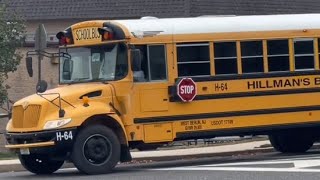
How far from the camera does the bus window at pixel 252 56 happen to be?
19.2 m

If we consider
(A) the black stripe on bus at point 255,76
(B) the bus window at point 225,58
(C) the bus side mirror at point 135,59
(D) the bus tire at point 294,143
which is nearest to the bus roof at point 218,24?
(B) the bus window at point 225,58

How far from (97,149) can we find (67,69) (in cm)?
226

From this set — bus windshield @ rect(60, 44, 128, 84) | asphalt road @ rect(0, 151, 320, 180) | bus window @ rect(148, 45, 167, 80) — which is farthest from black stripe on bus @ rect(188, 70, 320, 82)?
asphalt road @ rect(0, 151, 320, 180)

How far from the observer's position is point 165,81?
18.5 metres

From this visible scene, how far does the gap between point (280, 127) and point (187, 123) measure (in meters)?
2.07

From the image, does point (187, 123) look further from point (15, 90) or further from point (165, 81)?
point (15, 90)

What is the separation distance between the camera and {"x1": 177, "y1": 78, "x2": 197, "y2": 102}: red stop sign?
18.4m

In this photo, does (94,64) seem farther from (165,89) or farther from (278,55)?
(278,55)

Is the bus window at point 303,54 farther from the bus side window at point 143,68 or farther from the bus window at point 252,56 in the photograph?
the bus side window at point 143,68

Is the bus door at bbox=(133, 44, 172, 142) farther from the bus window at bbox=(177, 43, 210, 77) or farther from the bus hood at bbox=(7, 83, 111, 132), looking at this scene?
the bus hood at bbox=(7, 83, 111, 132)

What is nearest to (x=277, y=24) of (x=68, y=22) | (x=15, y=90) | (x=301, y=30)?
(x=301, y=30)

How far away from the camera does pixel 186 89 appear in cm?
1848

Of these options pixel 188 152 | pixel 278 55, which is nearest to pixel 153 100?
pixel 278 55

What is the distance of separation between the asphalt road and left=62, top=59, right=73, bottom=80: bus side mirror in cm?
189
